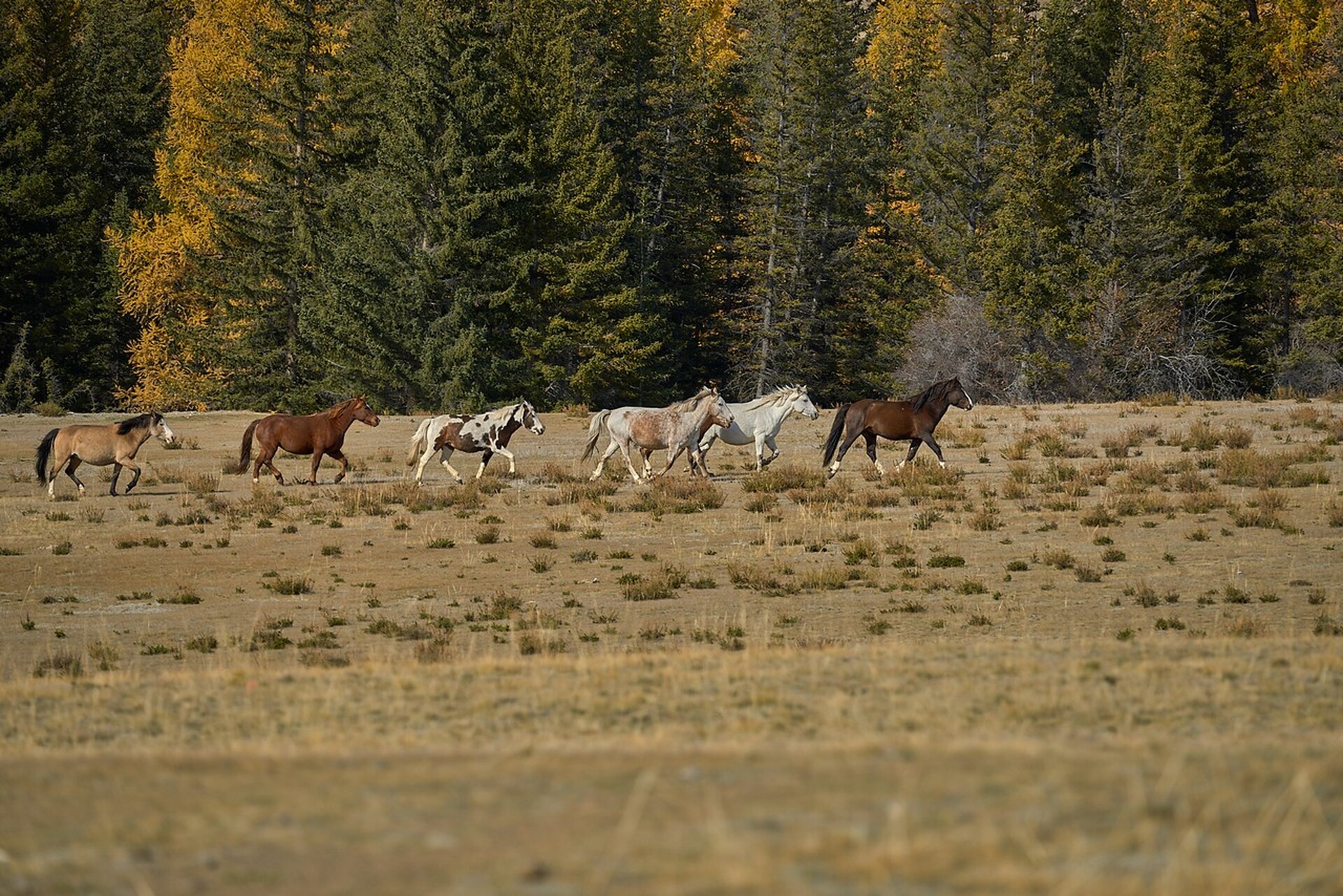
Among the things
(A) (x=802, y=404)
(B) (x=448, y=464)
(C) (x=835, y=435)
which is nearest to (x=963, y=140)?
(A) (x=802, y=404)

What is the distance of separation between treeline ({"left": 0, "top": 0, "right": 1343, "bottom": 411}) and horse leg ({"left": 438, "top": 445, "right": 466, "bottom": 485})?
67.5ft

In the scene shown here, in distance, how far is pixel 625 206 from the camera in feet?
234

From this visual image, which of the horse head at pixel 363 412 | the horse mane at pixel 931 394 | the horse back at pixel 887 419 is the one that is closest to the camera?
the horse mane at pixel 931 394

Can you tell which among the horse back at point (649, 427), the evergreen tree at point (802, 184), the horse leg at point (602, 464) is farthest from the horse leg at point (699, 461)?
the evergreen tree at point (802, 184)

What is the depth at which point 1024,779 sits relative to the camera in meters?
6.62

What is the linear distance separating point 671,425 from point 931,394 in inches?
194

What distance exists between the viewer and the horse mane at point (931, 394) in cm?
3136

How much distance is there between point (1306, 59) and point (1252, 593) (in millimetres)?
57230

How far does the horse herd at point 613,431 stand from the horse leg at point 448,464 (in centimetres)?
4

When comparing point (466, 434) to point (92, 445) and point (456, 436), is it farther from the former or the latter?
point (92, 445)

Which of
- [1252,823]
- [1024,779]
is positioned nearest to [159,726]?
[1024,779]

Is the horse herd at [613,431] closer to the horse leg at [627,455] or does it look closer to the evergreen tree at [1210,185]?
the horse leg at [627,455]

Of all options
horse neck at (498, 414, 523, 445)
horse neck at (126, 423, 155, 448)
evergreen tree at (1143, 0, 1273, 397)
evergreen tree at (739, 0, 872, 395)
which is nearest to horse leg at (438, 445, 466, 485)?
horse neck at (498, 414, 523, 445)

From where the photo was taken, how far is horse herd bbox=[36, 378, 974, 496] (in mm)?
30562
